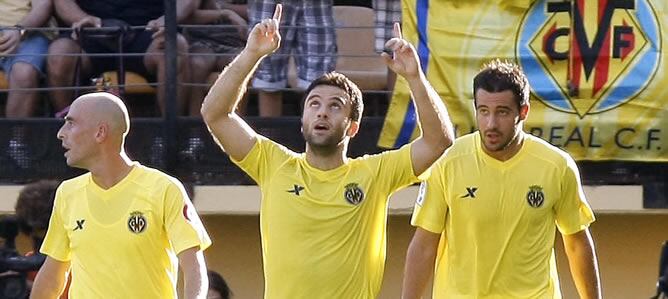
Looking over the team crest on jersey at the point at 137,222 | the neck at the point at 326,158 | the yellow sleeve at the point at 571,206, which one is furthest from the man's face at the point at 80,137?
the yellow sleeve at the point at 571,206

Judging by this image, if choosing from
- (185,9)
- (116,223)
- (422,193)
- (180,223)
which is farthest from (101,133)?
(185,9)

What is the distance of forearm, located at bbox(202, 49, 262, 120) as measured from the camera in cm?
648

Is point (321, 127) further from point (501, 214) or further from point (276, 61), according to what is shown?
point (276, 61)

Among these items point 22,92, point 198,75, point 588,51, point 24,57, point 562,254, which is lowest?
point 562,254

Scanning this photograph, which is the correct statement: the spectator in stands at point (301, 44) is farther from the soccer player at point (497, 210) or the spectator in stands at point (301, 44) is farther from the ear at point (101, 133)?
the ear at point (101, 133)

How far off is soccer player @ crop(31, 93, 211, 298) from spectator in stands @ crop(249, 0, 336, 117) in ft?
9.28

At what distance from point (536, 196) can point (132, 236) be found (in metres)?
1.79

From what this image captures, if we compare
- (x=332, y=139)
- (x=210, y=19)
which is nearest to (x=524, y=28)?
(x=210, y=19)

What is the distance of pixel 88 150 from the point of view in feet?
21.9

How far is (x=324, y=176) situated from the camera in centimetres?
663

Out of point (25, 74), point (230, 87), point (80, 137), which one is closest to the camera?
point (230, 87)

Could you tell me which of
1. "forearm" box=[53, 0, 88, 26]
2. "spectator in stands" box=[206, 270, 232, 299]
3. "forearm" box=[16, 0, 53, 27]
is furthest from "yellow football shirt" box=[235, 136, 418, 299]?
"forearm" box=[16, 0, 53, 27]

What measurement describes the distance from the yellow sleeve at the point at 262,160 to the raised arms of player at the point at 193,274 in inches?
16.5

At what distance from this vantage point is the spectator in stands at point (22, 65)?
386 inches
